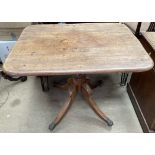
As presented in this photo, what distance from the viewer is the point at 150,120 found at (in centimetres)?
133

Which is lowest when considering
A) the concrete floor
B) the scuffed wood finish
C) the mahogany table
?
the concrete floor

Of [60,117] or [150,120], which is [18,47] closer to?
[60,117]

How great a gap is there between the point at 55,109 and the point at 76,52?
0.73 metres

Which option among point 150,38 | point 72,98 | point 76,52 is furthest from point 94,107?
point 150,38

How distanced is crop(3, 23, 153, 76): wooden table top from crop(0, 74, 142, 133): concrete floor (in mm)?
687

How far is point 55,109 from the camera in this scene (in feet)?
5.29

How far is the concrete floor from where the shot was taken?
4.79 feet

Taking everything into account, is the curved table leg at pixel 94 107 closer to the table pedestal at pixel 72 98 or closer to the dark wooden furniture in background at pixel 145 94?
the table pedestal at pixel 72 98

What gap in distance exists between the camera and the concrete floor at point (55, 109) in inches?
57.5

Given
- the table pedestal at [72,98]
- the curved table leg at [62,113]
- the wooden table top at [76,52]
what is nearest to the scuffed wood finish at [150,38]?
the wooden table top at [76,52]

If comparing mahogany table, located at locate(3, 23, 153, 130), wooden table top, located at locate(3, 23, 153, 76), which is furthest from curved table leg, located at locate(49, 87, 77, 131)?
wooden table top, located at locate(3, 23, 153, 76)

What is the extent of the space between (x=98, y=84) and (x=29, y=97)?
715mm

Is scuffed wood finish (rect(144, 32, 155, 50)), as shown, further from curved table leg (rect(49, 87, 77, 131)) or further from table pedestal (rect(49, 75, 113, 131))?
curved table leg (rect(49, 87, 77, 131))

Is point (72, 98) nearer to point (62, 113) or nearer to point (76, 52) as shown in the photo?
point (62, 113)
